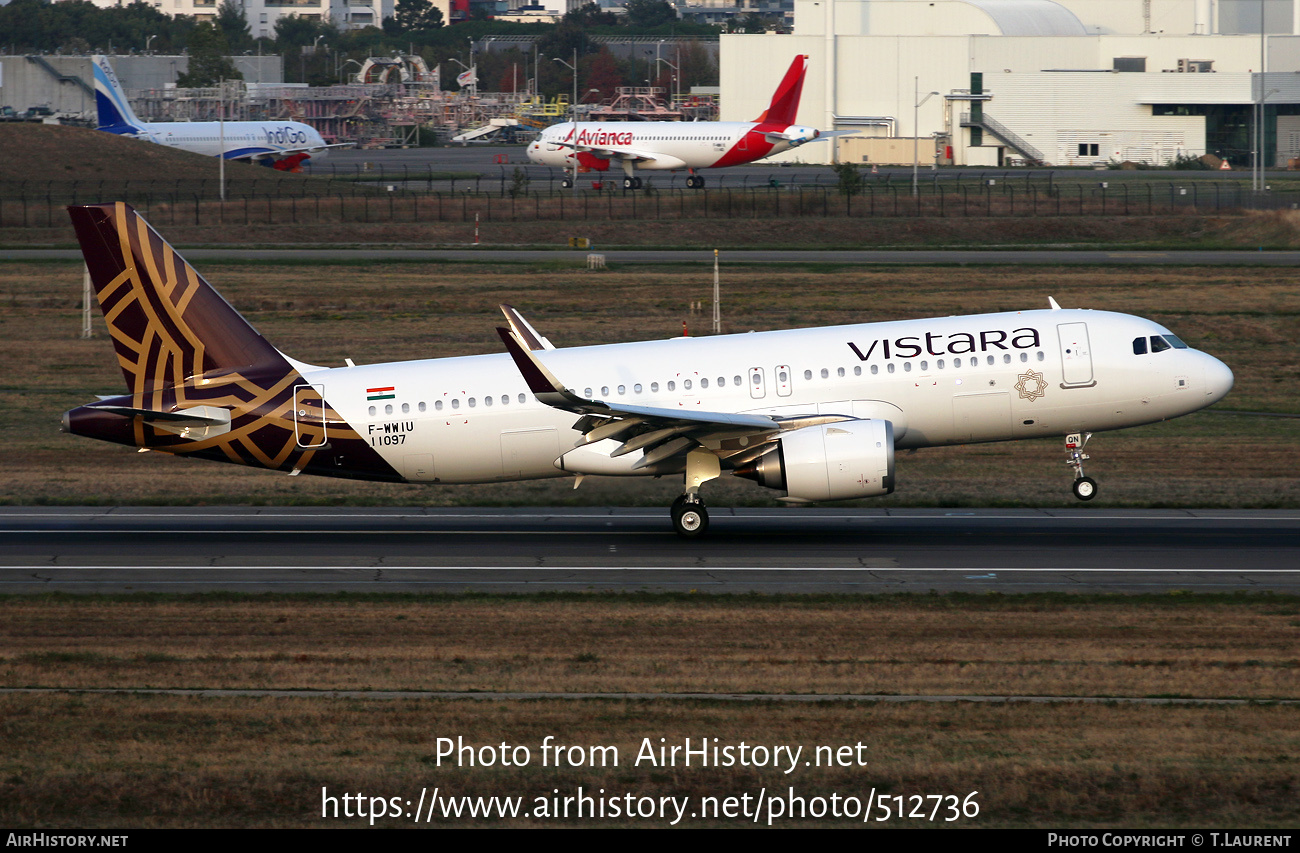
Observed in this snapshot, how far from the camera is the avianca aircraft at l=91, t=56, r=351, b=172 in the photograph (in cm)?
12550

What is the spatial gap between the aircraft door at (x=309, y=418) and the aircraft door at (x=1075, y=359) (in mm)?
14737

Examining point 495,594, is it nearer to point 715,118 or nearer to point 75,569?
point 75,569

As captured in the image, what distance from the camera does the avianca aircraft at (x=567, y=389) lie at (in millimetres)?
27922

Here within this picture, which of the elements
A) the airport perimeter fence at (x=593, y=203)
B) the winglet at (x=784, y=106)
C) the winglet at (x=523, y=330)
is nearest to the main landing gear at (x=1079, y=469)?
the winglet at (x=523, y=330)

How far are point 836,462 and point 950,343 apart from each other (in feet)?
12.6

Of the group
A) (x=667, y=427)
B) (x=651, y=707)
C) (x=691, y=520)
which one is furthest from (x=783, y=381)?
(x=651, y=707)

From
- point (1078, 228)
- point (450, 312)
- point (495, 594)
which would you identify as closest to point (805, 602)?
point (495, 594)

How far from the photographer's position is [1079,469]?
29500mm

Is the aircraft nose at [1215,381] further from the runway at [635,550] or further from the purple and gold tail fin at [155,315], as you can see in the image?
the purple and gold tail fin at [155,315]

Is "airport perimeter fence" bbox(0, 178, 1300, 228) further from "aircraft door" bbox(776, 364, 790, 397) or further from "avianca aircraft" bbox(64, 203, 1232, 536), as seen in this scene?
"aircraft door" bbox(776, 364, 790, 397)

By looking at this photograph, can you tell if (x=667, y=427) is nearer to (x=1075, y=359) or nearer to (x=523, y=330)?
(x=523, y=330)

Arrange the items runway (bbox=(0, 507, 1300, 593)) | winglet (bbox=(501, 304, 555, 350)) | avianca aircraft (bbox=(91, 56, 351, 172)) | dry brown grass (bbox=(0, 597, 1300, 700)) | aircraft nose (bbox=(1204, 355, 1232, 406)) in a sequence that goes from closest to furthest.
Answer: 1. dry brown grass (bbox=(0, 597, 1300, 700))
2. runway (bbox=(0, 507, 1300, 593))
3. winglet (bbox=(501, 304, 555, 350))
4. aircraft nose (bbox=(1204, 355, 1232, 406))
5. avianca aircraft (bbox=(91, 56, 351, 172))

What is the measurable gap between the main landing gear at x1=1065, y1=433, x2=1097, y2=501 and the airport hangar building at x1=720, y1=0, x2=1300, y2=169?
105200 millimetres

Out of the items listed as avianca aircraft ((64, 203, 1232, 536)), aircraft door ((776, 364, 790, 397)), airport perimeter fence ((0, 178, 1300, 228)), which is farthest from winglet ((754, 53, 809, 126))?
aircraft door ((776, 364, 790, 397))
